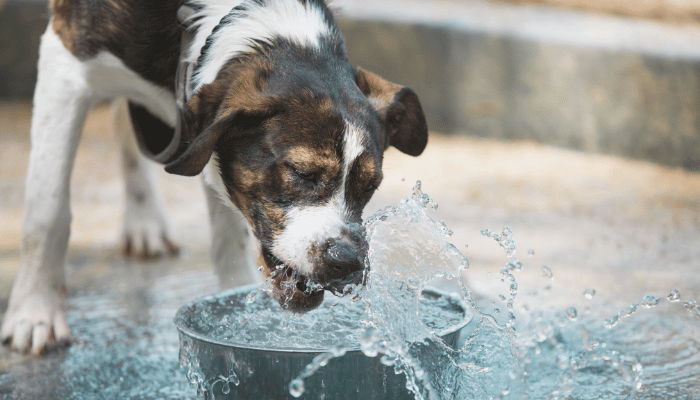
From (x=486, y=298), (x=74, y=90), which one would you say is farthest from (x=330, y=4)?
(x=486, y=298)

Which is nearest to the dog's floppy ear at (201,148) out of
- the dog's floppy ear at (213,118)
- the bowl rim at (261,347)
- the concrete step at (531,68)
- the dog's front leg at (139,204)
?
the dog's floppy ear at (213,118)

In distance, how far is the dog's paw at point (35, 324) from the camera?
111 inches

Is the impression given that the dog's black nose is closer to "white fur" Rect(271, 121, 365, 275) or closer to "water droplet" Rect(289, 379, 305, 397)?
"white fur" Rect(271, 121, 365, 275)

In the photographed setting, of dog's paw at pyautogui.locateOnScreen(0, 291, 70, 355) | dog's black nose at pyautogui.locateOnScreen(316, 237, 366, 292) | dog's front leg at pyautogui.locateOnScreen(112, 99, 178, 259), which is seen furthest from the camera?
dog's front leg at pyautogui.locateOnScreen(112, 99, 178, 259)

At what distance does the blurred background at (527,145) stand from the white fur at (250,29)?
148cm

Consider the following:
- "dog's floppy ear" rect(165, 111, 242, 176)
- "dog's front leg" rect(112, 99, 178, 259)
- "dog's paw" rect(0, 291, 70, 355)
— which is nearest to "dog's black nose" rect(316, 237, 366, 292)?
"dog's floppy ear" rect(165, 111, 242, 176)

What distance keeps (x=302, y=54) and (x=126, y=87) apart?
0.90m

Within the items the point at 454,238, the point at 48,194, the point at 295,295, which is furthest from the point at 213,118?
the point at 454,238

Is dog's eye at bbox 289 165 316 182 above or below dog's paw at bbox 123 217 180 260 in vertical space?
above

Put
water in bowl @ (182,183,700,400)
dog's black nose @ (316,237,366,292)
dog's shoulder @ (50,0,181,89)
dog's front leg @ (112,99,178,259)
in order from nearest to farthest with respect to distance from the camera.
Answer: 1. water in bowl @ (182,183,700,400)
2. dog's black nose @ (316,237,366,292)
3. dog's shoulder @ (50,0,181,89)
4. dog's front leg @ (112,99,178,259)

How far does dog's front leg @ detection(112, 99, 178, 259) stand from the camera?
393cm

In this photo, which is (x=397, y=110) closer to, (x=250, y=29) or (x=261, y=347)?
(x=250, y=29)

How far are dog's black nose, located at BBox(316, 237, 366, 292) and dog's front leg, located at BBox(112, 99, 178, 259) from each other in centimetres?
213

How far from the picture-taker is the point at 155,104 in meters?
2.92
